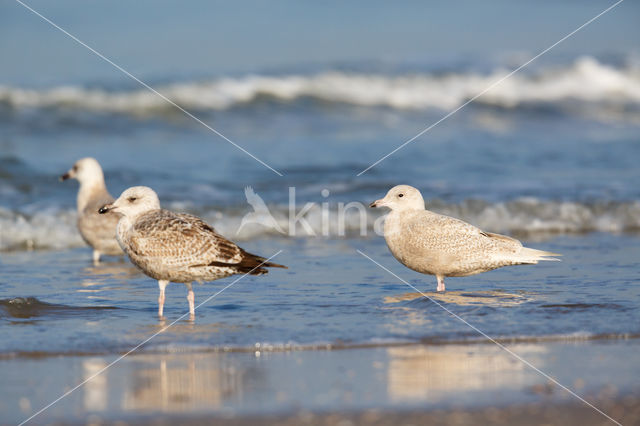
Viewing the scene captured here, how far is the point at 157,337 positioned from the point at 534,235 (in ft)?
18.9

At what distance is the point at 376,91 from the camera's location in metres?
20.3

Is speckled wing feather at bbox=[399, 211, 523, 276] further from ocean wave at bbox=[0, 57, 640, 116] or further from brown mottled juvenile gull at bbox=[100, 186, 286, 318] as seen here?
ocean wave at bbox=[0, 57, 640, 116]

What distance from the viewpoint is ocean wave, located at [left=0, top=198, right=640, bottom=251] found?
1019cm

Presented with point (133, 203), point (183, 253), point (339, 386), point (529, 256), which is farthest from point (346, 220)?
point (339, 386)

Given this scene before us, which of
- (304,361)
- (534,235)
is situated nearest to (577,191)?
(534,235)

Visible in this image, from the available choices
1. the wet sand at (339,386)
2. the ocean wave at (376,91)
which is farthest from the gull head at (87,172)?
the ocean wave at (376,91)

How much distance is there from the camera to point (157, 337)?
18.5 ft

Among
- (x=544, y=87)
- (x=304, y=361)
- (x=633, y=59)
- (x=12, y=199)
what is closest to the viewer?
(x=304, y=361)

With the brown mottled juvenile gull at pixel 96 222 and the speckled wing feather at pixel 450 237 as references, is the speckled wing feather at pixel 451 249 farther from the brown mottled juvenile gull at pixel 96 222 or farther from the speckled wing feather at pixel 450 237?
the brown mottled juvenile gull at pixel 96 222

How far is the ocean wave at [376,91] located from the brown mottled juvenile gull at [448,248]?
11.8m

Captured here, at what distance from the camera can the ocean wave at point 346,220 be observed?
10.2 metres

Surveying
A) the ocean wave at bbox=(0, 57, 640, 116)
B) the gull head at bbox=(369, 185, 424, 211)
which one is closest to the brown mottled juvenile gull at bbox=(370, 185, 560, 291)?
the gull head at bbox=(369, 185, 424, 211)

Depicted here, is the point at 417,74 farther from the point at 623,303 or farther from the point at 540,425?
the point at 540,425

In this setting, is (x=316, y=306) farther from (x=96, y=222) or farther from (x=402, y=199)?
(x=96, y=222)
